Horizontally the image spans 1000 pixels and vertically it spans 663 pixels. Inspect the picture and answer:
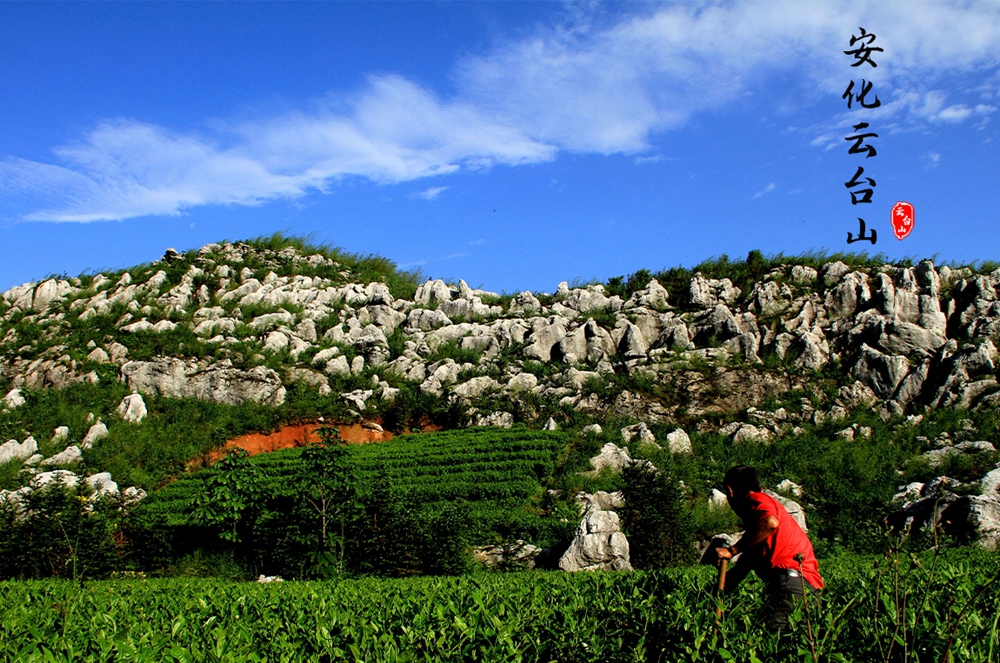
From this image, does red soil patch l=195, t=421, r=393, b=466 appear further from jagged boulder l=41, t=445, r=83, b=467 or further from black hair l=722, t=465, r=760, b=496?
black hair l=722, t=465, r=760, b=496

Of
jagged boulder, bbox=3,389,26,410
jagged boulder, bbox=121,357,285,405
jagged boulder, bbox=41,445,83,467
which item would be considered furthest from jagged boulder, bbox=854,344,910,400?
jagged boulder, bbox=3,389,26,410

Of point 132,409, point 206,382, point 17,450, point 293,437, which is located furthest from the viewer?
point 206,382

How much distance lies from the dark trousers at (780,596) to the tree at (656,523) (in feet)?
34.2

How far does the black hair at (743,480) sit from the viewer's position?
18.8 feet

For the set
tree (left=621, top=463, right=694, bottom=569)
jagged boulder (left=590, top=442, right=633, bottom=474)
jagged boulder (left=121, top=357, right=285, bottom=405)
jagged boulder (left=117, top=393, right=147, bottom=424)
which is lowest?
tree (left=621, top=463, right=694, bottom=569)

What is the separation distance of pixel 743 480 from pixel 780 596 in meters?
1.01

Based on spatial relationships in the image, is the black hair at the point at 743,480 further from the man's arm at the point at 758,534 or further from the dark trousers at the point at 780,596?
the dark trousers at the point at 780,596

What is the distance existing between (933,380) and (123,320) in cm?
3511

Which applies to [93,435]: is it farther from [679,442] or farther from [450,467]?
[679,442]

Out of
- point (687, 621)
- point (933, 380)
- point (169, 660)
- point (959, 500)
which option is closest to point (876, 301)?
point (933, 380)

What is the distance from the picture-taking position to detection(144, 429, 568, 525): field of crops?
69.1ft

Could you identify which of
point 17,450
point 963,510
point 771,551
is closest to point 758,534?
point 771,551

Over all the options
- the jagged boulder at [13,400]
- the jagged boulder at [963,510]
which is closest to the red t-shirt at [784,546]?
the jagged boulder at [963,510]

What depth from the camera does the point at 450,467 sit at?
76.4 ft
